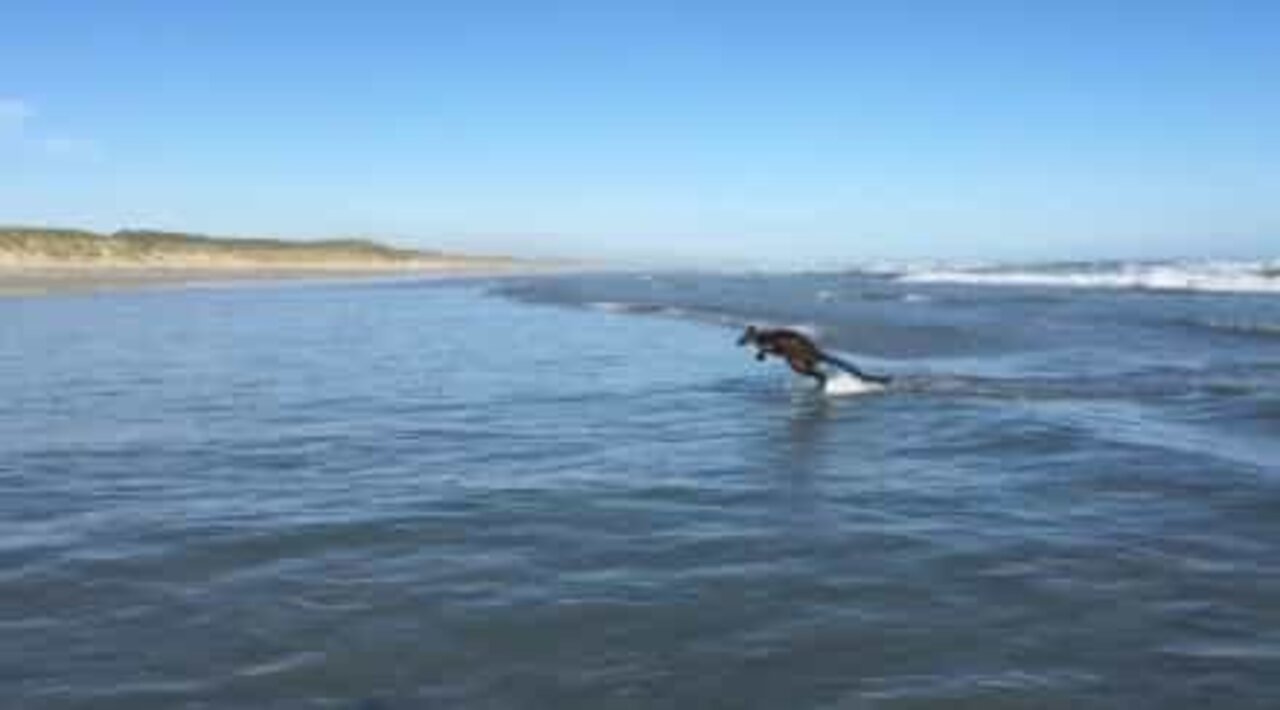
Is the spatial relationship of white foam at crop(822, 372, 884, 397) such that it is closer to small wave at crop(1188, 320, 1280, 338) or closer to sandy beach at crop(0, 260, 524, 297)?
small wave at crop(1188, 320, 1280, 338)

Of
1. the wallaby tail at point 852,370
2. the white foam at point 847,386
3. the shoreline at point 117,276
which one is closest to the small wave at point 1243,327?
the wallaby tail at point 852,370

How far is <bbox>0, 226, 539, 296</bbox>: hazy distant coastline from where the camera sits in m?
56.6

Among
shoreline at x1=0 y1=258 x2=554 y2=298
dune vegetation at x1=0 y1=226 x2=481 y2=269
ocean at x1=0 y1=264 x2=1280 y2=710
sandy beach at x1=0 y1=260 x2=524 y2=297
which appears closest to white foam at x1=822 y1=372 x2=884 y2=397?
ocean at x1=0 y1=264 x2=1280 y2=710

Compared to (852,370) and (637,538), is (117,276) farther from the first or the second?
(637,538)

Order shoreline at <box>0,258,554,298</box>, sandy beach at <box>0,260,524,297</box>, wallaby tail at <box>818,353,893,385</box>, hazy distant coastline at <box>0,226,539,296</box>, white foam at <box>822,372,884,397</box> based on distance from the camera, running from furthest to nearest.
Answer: hazy distant coastline at <box>0,226,539,296</box> → shoreline at <box>0,258,554,298</box> → sandy beach at <box>0,260,524,297</box> → wallaby tail at <box>818,353,893,385</box> → white foam at <box>822,372,884,397</box>

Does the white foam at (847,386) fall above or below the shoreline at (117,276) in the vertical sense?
below

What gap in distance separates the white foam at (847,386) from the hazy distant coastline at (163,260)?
113 ft

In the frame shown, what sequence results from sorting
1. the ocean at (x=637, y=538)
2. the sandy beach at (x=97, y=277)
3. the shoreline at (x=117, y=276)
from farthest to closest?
the shoreline at (x=117, y=276)
the sandy beach at (x=97, y=277)
the ocean at (x=637, y=538)

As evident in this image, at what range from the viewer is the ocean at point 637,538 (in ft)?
17.3

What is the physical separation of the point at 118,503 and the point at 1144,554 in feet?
21.0

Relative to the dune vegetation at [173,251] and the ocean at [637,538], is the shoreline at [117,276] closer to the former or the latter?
the dune vegetation at [173,251]

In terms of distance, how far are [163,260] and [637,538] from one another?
77.3m

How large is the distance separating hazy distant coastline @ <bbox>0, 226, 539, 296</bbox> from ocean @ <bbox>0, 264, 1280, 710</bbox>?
34.1 meters

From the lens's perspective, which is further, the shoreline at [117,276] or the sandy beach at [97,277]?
the shoreline at [117,276]
